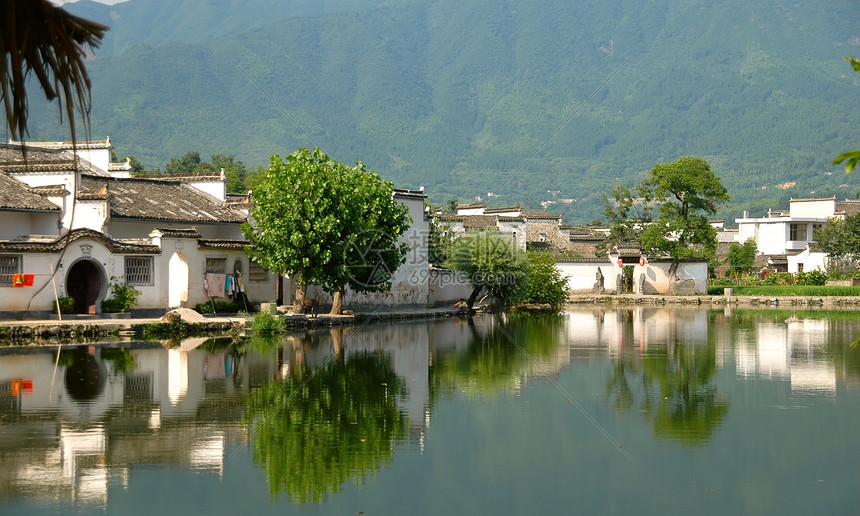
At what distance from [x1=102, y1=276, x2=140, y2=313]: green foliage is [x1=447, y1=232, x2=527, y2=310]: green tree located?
14842 mm

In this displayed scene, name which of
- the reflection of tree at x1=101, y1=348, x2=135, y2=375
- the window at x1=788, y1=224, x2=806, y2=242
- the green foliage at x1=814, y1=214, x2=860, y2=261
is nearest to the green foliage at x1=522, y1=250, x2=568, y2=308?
the reflection of tree at x1=101, y1=348, x2=135, y2=375

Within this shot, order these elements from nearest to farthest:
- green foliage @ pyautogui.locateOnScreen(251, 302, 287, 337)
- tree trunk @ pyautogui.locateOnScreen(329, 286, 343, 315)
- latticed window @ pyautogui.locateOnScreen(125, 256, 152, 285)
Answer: green foliage @ pyautogui.locateOnScreen(251, 302, 287, 337), latticed window @ pyautogui.locateOnScreen(125, 256, 152, 285), tree trunk @ pyautogui.locateOnScreen(329, 286, 343, 315)

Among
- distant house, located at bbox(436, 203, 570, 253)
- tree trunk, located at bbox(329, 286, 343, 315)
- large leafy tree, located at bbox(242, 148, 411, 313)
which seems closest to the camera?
large leafy tree, located at bbox(242, 148, 411, 313)

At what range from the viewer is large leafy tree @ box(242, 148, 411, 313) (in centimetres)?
3067

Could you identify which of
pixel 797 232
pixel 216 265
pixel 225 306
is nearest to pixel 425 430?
pixel 225 306

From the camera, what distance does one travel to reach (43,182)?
107 feet

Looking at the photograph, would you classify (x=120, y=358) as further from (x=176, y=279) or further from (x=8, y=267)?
(x=176, y=279)

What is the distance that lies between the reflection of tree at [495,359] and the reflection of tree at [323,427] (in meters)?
1.33

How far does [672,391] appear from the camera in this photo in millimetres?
17641

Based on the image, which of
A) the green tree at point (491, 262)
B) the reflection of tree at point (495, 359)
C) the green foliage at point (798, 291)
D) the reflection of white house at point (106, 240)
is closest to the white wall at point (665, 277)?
the green foliage at point (798, 291)

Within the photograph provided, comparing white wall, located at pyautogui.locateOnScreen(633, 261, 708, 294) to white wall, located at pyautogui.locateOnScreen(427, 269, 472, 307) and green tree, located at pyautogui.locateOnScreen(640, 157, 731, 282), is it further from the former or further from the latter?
white wall, located at pyautogui.locateOnScreen(427, 269, 472, 307)

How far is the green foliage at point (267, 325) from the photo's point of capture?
2847 cm

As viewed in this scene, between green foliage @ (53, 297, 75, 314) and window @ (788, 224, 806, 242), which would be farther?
window @ (788, 224, 806, 242)

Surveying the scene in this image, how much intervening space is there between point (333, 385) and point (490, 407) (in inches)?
140
